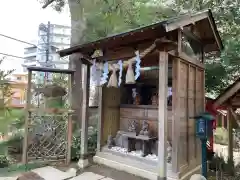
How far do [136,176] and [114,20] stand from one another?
4781 millimetres

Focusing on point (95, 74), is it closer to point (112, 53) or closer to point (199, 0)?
point (112, 53)

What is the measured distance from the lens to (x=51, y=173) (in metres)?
4.04

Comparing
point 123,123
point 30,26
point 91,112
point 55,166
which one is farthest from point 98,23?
point 30,26

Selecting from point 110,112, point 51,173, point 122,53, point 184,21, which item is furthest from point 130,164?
point 184,21

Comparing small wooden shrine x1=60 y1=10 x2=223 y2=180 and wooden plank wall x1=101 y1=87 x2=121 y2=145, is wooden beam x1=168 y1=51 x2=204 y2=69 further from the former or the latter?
wooden plank wall x1=101 y1=87 x2=121 y2=145

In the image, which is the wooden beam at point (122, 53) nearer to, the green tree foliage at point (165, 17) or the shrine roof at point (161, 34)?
the shrine roof at point (161, 34)

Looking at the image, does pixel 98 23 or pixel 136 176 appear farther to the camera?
pixel 98 23

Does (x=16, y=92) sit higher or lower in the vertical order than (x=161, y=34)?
lower

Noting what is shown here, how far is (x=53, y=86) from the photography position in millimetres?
4684

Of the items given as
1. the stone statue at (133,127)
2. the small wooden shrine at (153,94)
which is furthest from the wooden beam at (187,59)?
the stone statue at (133,127)

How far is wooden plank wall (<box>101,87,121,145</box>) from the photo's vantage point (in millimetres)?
5035

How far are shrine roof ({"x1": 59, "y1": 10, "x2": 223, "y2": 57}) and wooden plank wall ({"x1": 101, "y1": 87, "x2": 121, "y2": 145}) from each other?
1085 mm

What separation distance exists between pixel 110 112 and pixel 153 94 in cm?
114

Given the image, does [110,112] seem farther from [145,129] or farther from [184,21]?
[184,21]
